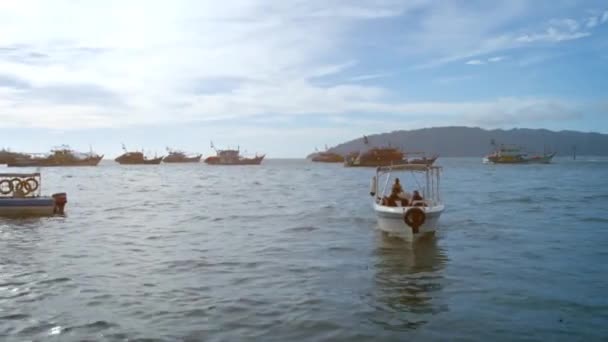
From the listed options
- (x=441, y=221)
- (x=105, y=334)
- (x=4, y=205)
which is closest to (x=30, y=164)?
(x=4, y=205)

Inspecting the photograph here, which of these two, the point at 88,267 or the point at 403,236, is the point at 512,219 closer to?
the point at 403,236

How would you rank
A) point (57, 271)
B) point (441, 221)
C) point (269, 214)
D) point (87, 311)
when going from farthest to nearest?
1. point (269, 214)
2. point (441, 221)
3. point (57, 271)
4. point (87, 311)

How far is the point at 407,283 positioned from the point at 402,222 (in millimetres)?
6954

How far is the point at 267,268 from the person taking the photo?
56.4ft

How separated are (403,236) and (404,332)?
11.5 meters

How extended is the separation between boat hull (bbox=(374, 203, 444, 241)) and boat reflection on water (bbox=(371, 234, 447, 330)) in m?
0.34

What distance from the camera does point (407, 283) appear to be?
15.1 meters

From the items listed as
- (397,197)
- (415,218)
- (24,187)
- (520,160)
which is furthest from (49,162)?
(415,218)

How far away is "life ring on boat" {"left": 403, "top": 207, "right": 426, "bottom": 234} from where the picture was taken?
21188 mm

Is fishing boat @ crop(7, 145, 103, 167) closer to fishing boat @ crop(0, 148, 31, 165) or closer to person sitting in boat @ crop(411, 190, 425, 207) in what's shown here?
fishing boat @ crop(0, 148, 31, 165)

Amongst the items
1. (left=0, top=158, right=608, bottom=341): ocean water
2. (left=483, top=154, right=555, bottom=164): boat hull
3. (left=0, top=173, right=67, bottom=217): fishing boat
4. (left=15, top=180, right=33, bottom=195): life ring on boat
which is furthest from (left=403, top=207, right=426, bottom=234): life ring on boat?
(left=483, top=154, right=555, bottom=164): boat hull

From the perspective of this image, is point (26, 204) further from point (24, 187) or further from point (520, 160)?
point (520, 160)

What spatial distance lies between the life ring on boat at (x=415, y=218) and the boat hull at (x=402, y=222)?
0.99 ft

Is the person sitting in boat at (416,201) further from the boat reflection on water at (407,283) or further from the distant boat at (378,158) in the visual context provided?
the distant boat at (378,158)
